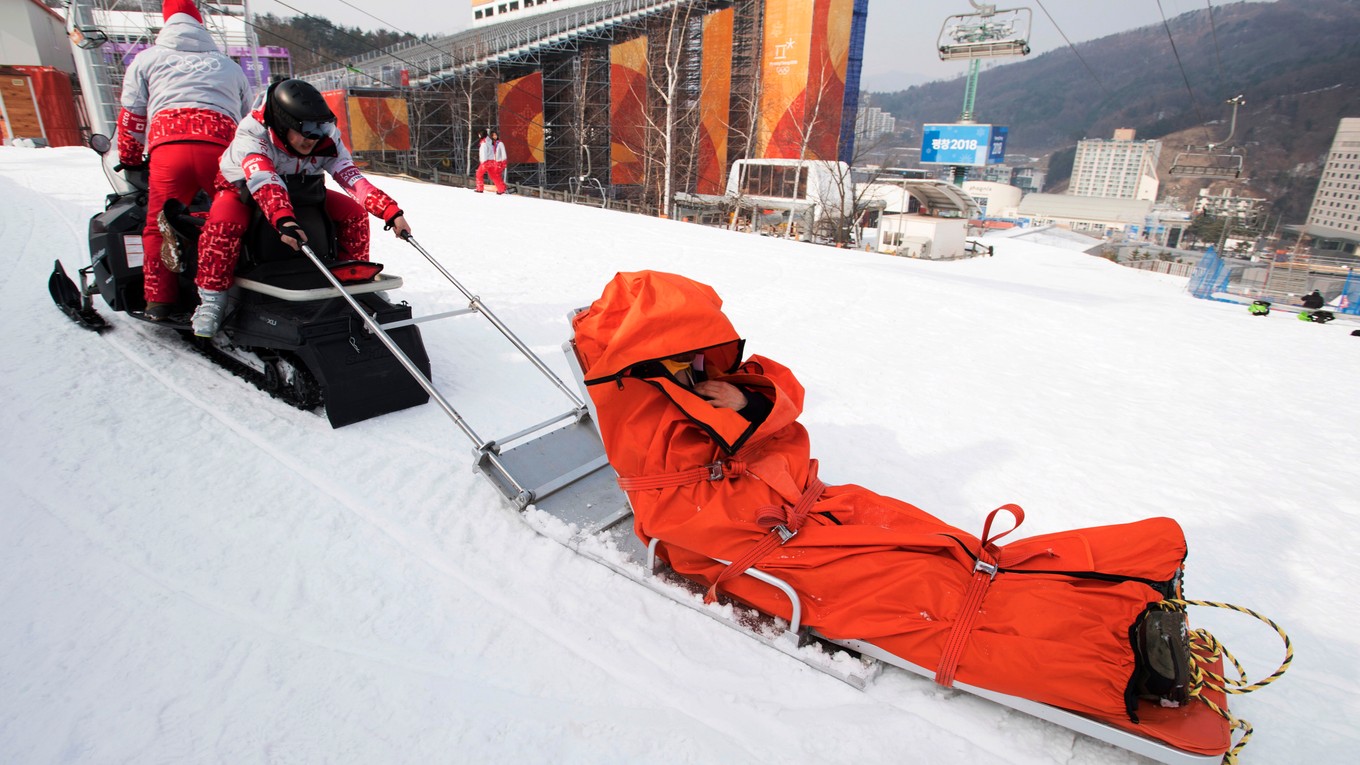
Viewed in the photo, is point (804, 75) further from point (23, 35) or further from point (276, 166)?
point (23, 35)

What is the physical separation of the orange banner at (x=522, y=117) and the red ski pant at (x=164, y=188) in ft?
97.7

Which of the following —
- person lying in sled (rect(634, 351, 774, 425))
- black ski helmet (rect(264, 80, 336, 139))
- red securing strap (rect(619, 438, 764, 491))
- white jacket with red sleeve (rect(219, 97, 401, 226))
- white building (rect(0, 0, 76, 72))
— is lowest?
red securing strap (rect(619, 438, 764, 491))

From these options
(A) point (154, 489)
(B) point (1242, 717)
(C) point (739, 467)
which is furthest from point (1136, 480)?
(A) point (154, 489)

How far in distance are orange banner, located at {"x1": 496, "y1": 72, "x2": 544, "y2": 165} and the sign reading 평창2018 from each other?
2412 centimetres

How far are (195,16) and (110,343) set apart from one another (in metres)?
2.47

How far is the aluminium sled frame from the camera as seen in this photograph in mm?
1854

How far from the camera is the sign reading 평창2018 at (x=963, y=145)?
38.2 metres

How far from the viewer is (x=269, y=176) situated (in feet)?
11.2

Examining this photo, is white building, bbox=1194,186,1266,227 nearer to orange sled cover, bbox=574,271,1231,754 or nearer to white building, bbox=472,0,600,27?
white building, bbox=472,0,600,27

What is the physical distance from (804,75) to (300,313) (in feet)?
101

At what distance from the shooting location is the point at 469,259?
810cm

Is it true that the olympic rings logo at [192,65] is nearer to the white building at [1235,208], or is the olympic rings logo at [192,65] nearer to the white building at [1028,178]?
the white building at [1235,208]

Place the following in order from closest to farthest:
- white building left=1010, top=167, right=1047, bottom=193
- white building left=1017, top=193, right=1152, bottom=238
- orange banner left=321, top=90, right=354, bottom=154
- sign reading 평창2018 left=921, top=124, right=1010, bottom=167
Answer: orange banner left=321, top=90, right=354, bottom=154 < sign reading 평창2018 left=921, top=124, right=1010, bottom=167 < white building left=1017, top=193, right=1152, bottom=238 < white building left=1010, top=167, right=1047, bottom=193

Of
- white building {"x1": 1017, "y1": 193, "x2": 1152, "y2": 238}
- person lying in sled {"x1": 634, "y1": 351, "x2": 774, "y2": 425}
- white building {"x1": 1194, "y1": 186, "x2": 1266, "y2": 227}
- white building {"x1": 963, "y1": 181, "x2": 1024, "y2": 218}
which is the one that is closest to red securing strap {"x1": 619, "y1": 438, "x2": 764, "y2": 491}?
person lying in sled {"x1": 634, "y1": 351, "x2": 774, "y2": 425}
